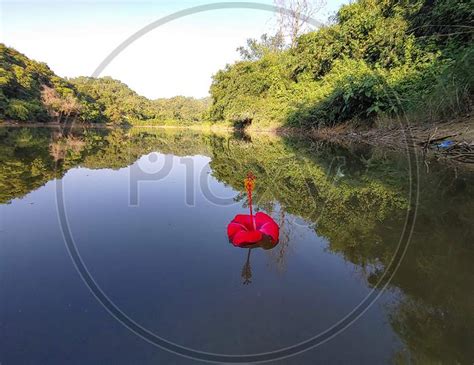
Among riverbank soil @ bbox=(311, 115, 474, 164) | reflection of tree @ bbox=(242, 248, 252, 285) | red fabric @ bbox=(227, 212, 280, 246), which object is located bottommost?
reflection of tree @ bbox=(242, 248, 252, 285)

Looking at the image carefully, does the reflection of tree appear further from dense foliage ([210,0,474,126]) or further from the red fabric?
dense foliage ([210,0,474,126])

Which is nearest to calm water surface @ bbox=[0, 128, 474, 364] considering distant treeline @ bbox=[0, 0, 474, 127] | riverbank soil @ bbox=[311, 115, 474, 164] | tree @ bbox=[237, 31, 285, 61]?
riverbank soil @ bbox=[311, 115, 474, 164]

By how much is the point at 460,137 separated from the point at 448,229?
23.3 ft

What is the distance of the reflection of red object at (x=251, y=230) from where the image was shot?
3427 millimetres

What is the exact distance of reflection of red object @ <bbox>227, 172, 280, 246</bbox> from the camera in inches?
135

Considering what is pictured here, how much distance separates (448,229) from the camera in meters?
3.67

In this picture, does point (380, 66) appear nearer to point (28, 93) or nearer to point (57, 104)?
point (57, 104)

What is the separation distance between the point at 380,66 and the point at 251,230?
17897mm

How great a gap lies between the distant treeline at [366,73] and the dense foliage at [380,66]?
0.15 ft

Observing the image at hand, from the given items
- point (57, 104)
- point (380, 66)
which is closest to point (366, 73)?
point (380, 66)

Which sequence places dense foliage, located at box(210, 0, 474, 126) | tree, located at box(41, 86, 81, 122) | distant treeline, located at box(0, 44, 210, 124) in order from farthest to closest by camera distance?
tree, located at box(41, 86, 81, 122), distant treeline, located at box(0, 44, 210, 124), dense foliage, located at box(210, 0, 474, 126)

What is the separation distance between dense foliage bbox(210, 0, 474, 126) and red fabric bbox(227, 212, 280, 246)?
990 centimetres

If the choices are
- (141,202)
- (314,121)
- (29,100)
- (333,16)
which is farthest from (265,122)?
(29,100)

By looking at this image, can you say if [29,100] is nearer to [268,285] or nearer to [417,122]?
[417,122]
